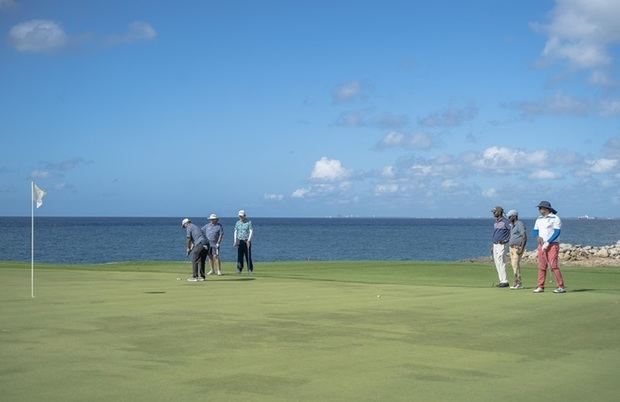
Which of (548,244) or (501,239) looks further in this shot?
(501,239)

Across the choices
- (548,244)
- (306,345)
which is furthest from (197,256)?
(306,345)

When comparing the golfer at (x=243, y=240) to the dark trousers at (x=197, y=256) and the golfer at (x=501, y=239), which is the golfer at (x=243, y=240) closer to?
the dark trousers at (x=197, y=256)

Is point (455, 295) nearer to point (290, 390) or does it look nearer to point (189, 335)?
point (189, 335)

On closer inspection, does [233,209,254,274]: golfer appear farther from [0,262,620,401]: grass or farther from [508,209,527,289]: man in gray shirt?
[508,209,527,289]: man in gray shirt

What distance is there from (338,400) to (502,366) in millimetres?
2801

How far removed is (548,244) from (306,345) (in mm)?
10418

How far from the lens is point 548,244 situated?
19.7m

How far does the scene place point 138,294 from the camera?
18.5 m

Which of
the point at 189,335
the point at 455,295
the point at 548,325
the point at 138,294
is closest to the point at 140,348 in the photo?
the point at 189,335

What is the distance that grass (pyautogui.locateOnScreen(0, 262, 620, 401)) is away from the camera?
8.39m

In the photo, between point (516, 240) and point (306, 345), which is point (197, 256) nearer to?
point (516, 240)

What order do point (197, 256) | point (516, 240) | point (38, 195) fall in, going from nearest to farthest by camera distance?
point (38, 195) → point (516, 240) → point (197, 256)

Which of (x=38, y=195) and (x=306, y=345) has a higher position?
(x=38, y=195)

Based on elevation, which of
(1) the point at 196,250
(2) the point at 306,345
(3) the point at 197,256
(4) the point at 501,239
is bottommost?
(2) the point at 306,345
